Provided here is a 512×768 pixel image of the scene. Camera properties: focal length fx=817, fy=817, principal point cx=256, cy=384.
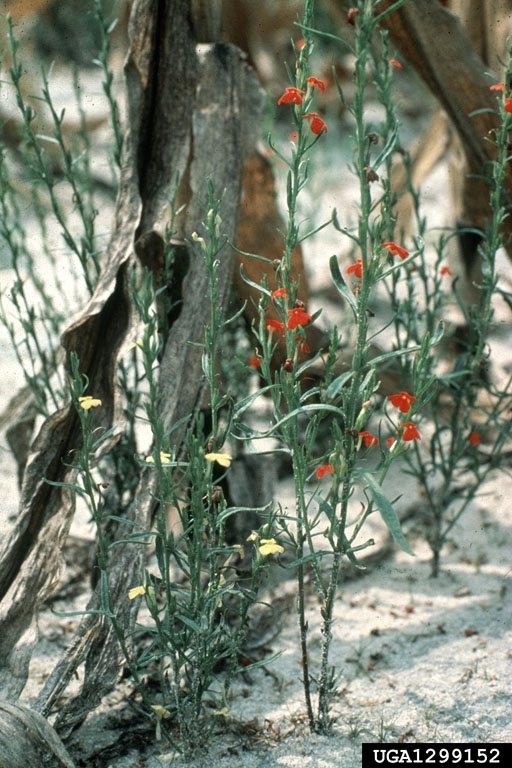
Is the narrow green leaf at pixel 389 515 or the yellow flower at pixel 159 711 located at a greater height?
the narrow green leaf at pixel 389 515

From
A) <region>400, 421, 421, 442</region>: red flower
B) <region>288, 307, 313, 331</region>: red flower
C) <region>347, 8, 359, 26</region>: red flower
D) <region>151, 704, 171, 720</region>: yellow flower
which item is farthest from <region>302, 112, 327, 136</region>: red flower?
<region>151, 704, 171, 720</region>: yellow flower

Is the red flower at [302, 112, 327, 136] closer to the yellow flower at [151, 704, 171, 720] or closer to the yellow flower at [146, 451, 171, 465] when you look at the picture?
the yellow flower at [146, 451, 171, 465]

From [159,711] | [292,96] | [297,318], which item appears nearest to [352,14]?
[292,96]

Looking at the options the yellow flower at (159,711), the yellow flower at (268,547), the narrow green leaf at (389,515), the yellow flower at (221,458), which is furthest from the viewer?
the yellow flower at (159,711)

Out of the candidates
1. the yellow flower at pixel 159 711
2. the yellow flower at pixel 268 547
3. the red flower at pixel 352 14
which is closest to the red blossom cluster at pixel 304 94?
the red flower at pixel 352 14

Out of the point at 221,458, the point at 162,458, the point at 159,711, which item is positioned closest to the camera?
the point at 221,458

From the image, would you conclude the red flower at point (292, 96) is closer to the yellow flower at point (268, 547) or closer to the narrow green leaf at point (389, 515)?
the narrow green leaf at point (389, 515)

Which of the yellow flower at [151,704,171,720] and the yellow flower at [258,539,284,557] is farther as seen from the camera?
the yellow flower at [151,704,171,720]

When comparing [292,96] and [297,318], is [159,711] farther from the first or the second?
[292,96]

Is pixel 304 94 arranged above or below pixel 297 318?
above

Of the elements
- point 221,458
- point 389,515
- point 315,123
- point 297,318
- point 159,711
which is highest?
point 315,123

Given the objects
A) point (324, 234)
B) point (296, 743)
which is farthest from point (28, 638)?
point (324, 234)

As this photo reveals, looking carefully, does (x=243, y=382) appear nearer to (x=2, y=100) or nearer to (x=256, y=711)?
(x=256, y=711)

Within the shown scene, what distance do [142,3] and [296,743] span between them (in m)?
2.18
